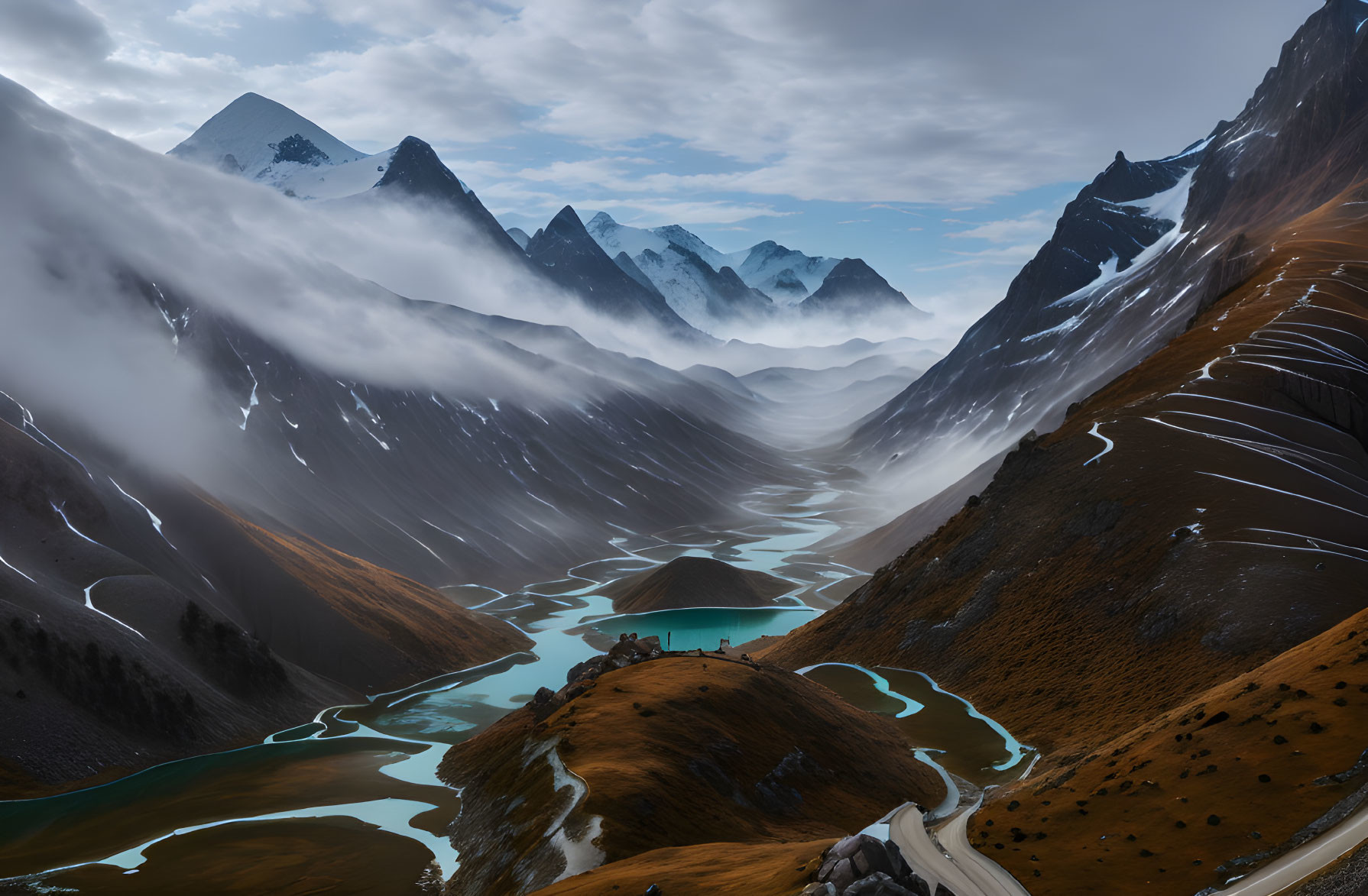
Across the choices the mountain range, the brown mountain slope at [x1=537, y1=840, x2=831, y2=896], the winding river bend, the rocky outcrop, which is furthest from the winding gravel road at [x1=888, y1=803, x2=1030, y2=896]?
the winding river bend

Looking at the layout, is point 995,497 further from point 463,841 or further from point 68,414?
point 68,414

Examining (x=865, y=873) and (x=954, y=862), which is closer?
(x=865, y=873)

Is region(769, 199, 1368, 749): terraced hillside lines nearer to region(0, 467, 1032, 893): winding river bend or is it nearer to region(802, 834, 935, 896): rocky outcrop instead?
region(0, 467, 1032, 893): winding river bend

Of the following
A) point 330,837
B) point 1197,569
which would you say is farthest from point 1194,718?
point 330,837

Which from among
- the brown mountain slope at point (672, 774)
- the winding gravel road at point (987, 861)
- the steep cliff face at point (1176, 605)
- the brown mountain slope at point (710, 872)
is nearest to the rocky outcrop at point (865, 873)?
the brown mountain slope at point (710, 872)

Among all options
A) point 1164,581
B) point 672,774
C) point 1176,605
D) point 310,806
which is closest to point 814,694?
point 672,774

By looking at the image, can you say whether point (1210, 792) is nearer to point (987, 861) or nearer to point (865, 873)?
point (987, 861)

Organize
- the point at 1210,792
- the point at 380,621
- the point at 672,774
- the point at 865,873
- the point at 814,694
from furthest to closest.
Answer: the point at 380,621
the point at 814,694
the point at 672,774
the point at 1210,792
the point at 865,873
